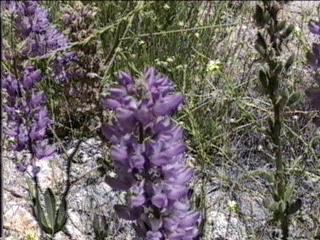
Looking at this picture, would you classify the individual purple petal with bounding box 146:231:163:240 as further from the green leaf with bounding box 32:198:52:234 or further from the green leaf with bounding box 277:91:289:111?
the green leaf with bounding box 32:198:52:234

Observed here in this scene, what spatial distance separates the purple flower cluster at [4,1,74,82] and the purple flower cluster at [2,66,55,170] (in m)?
0.37

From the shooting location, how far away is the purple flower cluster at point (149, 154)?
5.54ft

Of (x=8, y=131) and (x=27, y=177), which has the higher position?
(x=8, y=131)

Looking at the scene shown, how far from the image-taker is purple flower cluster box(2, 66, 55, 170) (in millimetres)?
2594

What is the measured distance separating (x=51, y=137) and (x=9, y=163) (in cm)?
26

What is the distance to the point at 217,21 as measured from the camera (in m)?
4.18

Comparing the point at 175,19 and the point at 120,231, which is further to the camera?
the point at 175,19

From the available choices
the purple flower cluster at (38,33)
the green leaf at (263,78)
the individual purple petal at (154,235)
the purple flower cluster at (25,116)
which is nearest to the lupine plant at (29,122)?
the purple flower cluster at (25,116)

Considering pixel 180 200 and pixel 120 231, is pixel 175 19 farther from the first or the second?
pixel 180 200

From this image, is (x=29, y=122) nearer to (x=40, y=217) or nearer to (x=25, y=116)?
(x=25, y=116)

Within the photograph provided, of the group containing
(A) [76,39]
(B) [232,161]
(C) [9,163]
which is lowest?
(C) [9,163]

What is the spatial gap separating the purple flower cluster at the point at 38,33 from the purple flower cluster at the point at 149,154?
1.35m

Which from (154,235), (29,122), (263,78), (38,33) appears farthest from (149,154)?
(38,33)

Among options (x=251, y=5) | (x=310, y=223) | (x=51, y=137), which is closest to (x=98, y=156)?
(x=51, y=137)
